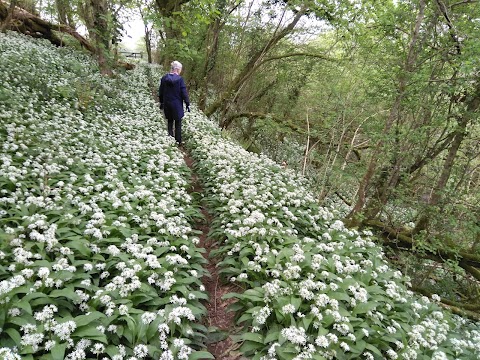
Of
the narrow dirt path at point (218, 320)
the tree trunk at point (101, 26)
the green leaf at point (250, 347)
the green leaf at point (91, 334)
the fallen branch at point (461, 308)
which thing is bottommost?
the fallen branch at point (461, 308)

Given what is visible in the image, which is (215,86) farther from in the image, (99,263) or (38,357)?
(38,357)

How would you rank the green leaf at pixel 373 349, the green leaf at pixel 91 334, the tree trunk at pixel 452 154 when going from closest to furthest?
the green leaf at pixel 91 334 < the green leaf at pixel 373 349 < the tree trunk at pixel 452 154

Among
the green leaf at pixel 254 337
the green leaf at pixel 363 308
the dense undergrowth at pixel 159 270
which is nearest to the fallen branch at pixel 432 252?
the dense undergrowth at pixel 159 270

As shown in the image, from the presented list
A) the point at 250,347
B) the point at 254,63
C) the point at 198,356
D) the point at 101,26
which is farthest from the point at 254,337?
the point at 254,63

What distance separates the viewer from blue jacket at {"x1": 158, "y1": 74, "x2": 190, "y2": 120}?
9.64m

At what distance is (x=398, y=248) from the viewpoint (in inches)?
318

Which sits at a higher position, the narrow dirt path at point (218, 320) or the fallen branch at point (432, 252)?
the fallen branch at point (432, 252)

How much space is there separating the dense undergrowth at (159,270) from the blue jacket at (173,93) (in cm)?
248

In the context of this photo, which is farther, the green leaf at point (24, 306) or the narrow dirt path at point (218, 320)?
the narrow dirt path at point (218, 320)

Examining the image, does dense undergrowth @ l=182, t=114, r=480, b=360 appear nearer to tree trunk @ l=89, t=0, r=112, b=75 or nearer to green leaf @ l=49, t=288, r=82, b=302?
green leaf @ l=49, t=288, r=82, b=302

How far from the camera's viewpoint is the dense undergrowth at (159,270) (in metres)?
3.05

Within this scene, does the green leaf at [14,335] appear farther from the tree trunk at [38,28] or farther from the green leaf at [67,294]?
the tree trunk at [38,28]

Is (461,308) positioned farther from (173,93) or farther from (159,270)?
(173,93)

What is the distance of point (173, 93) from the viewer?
967 centimetres
